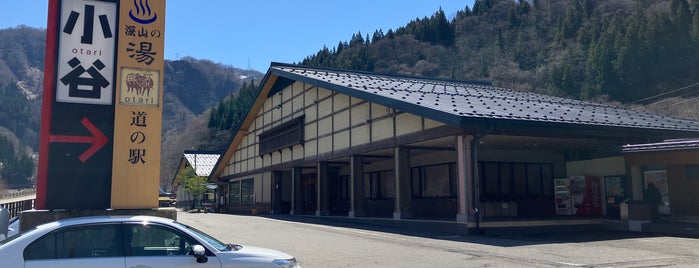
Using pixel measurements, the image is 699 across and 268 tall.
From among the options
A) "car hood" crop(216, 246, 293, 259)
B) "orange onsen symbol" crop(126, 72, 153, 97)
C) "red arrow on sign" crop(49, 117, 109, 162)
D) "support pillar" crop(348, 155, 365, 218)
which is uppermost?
"orange onsen symbol" crop(126, 72, 153, 97)

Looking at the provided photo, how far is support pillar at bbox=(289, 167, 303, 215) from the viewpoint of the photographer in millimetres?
32050

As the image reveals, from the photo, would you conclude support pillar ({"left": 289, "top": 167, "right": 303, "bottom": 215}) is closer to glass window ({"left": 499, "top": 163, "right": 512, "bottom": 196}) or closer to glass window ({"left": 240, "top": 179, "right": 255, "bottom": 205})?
glass window ({"left": 240, "top": 179, "right": 255, "bottom": 205})

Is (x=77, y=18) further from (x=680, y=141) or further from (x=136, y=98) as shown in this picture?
(x=680, y=141)

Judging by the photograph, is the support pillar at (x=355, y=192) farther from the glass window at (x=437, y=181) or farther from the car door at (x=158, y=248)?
the car door at (x=158, y=248)

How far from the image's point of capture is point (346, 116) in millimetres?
25375

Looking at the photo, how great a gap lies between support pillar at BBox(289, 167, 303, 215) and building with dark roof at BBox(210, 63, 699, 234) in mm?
64

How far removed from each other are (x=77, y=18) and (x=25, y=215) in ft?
13.8

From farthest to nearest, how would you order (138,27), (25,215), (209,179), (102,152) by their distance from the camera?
(209,179)
(138,27)
(102,152)
(25,215)

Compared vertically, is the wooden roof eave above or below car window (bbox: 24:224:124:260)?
above

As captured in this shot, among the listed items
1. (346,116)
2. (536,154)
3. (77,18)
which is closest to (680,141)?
(536,154)

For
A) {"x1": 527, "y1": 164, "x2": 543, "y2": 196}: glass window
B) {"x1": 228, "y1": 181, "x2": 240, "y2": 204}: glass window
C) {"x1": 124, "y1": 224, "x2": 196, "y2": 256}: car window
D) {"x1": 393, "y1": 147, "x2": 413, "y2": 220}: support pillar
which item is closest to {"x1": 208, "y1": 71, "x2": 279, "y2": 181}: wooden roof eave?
{"x1": 228, "y1": 181, "x2": 240, "y2": 204}: glass window

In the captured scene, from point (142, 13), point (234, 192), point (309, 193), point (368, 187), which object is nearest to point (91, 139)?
point (142, 13)

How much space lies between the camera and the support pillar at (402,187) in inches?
820

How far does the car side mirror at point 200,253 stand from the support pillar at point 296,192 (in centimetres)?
2535
